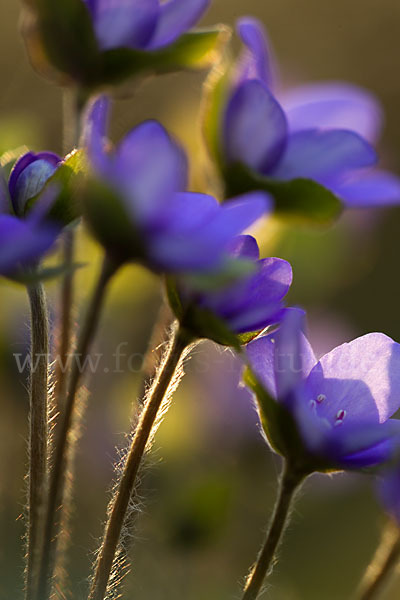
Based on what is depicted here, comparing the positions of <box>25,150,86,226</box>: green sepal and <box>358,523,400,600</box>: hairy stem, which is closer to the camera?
<box>25,150,86,226</box>: green sepal

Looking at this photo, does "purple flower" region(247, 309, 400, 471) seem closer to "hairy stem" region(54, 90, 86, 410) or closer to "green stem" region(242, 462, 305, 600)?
"green stem" region(242, 462, 305, 600)

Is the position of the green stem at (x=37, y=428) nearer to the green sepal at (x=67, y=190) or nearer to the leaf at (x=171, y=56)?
the green sepal at (x=67, y=190)


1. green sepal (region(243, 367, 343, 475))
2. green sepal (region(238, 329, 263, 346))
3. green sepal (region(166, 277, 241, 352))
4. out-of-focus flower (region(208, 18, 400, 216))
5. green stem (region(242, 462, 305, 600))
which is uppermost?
out-of-focus flower (region(208, 18, 400, 216))

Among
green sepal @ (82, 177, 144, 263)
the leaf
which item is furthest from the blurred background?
green sepal @ (82, 177, 144, 263)

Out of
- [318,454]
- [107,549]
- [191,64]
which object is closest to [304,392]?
[318,454]

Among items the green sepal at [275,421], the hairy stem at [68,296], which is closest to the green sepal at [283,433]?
the green sepal at [275,421]

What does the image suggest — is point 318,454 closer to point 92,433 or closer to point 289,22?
point 92,433

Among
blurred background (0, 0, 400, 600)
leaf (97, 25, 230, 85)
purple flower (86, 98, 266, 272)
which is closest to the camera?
purple flower (86, 98, 266, 272)

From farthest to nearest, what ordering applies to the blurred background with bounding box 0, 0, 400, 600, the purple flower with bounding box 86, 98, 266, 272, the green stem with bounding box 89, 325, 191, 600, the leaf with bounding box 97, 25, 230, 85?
1. the blurred background with bounding box 0, 0, 400, 600
2. the leaf with bounding box 97, 25, 230, 85
3. the green stem with bounding box 89, 325, 191, 600
4. the purple flower with bounding box 86, 98, 266, 272
